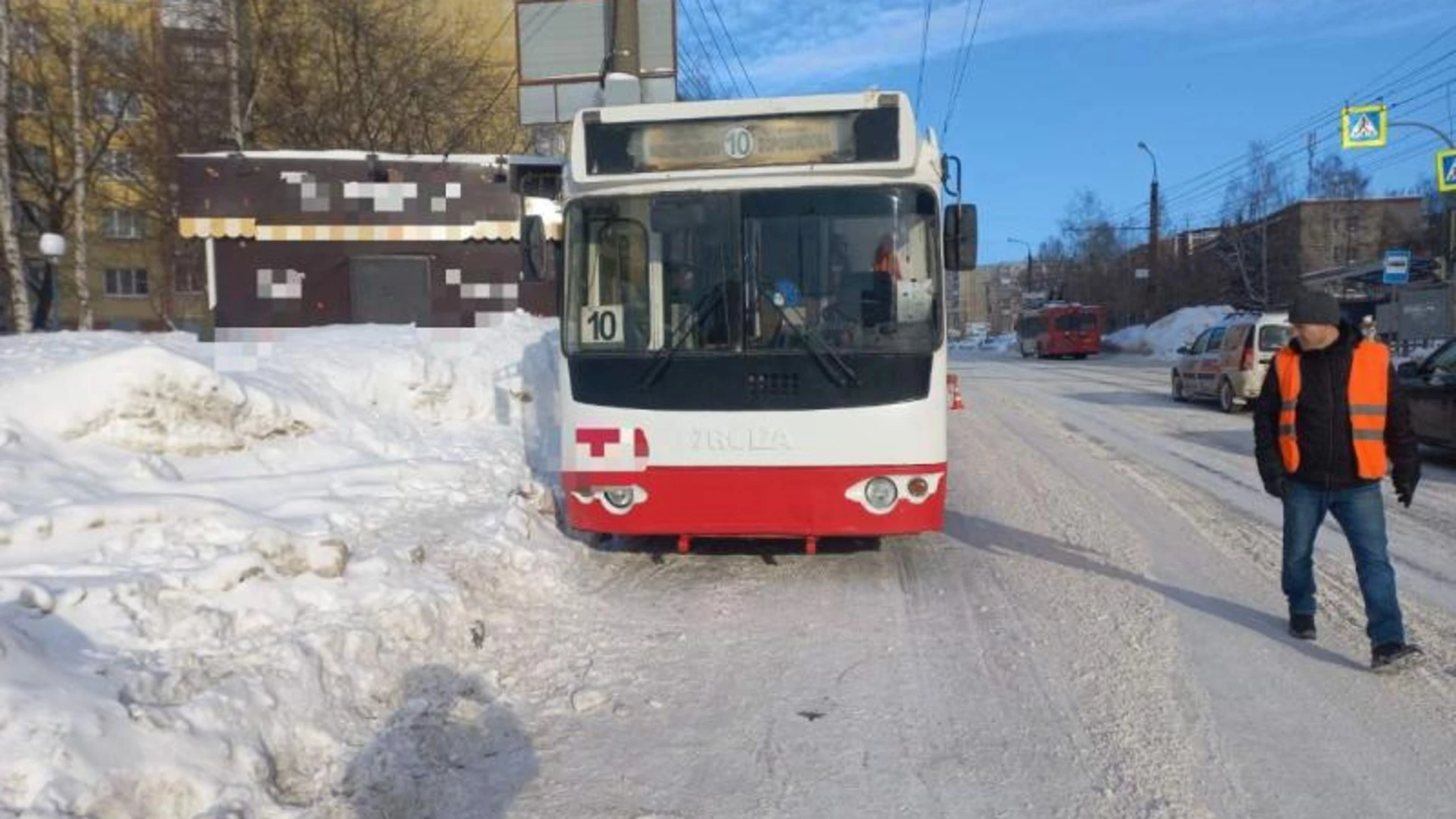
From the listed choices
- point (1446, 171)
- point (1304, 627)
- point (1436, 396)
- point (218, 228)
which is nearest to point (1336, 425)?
point (1304, 627)

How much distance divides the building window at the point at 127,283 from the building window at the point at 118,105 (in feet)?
77.9

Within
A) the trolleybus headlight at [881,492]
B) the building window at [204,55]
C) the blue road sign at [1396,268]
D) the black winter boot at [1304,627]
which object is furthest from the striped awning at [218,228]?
the blue road sign at [1396,268]

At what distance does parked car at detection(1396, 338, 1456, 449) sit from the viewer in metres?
11.7

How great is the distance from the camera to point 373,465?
7961 mm

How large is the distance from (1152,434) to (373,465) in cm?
1168

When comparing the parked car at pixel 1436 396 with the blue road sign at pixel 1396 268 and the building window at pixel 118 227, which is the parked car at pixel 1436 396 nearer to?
the blue road sign at pixel 1396 268

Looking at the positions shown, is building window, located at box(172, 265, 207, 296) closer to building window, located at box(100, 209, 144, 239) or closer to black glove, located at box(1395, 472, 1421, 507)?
building window, located at box(100, 209, 144, 239)

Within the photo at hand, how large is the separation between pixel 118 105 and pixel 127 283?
2643 centimetres

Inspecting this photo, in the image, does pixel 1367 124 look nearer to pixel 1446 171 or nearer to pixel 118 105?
pixel 1446 171

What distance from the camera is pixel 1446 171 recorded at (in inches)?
906

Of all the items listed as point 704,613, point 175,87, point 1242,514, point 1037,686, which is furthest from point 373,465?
point 175,87

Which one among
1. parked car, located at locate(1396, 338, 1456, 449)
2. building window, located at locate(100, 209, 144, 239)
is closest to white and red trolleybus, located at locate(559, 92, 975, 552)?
parked car, located at locate(1396, 338, 1456, 449)

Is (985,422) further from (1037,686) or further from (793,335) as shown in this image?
(1037,686)

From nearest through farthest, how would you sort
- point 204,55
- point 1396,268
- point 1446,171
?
point 1446,171, point 204,55, point 1396,268
